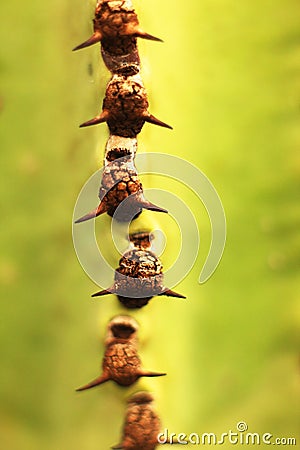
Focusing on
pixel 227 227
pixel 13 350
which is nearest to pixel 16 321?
pixel 13 350

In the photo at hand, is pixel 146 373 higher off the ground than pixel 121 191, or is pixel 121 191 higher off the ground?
pixel 121 191

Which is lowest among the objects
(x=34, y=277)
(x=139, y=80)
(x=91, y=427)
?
(x=91, y=427)

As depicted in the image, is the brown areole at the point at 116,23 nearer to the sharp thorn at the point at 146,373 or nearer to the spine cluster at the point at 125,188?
the spine cluster at the point at 125,188

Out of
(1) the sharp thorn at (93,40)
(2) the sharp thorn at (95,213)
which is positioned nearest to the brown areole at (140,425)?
(2) the sharp thorn at (95,213)

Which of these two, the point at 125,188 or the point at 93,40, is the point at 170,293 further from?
the point at 93,40

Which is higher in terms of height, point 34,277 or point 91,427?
point 34,277

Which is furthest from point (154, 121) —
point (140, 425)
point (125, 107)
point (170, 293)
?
point (140, 425)

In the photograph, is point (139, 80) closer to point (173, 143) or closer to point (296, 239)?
point (173, 143)
